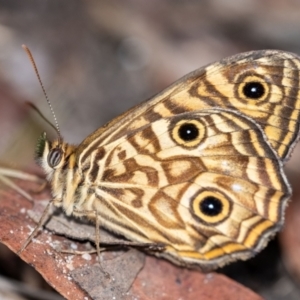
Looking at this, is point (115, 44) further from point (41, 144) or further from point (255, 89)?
point (255, 89)

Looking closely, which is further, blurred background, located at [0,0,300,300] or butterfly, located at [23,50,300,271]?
blurred background, located at [0,0,300,300]

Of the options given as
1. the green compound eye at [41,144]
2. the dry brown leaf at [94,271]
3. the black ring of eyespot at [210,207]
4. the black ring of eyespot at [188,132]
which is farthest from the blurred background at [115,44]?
the black ring of eyespot at [188,132]

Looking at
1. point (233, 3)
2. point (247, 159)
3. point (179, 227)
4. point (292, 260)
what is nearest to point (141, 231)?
point (179, 227)

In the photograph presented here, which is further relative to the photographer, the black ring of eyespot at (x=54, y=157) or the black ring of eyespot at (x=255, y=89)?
the black ring of eyespot at (x=54, y=157)

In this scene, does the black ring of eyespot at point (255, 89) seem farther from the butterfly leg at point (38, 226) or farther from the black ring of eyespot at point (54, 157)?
the butterfly leg at point (38, 226)

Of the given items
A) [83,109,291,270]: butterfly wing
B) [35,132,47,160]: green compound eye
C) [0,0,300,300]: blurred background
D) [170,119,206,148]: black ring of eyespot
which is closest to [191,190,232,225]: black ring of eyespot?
[83,109,291,270]: butterfly wing

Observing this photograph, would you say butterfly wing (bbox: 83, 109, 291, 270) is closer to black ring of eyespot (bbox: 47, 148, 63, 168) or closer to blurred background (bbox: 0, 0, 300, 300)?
black ring of eyespot (bbox: 47, 148, 63, 168)
